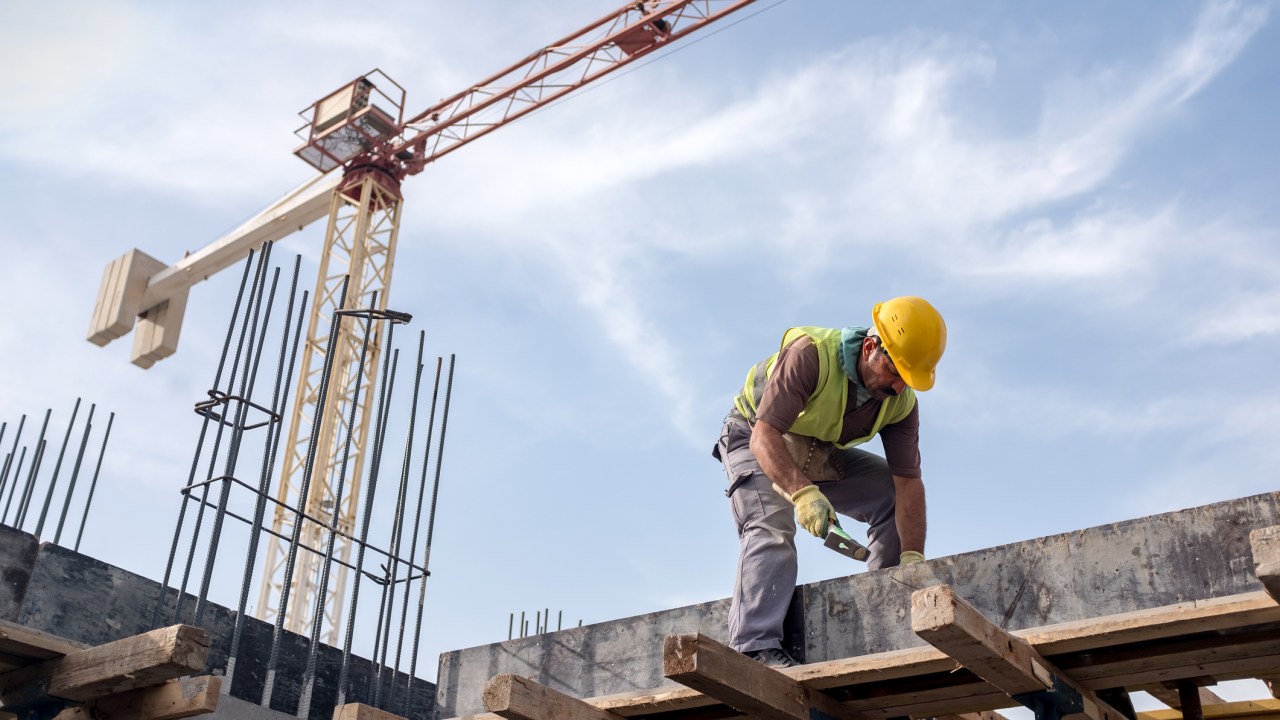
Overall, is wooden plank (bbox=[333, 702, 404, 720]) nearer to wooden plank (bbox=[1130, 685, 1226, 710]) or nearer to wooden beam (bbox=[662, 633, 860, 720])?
wooden beam (bbox=[662, 633, 860, 720])

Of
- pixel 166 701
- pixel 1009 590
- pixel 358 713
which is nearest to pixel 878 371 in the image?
pixel 1009 590

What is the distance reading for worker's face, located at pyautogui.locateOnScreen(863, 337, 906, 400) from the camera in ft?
18.1

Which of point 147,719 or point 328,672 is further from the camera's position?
point 328,672

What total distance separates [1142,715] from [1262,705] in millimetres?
508

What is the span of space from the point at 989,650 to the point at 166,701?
9.76ft

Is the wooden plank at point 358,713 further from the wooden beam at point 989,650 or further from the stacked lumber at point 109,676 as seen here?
the wooden beam at point 989,650

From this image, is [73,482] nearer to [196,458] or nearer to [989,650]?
[196,458]

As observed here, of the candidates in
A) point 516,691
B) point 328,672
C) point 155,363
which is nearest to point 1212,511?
point 516,691

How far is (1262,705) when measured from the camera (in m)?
5.60

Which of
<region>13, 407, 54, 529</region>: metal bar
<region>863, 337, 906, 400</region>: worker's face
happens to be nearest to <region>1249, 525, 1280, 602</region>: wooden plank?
<region>863, 337, 906, 400</region>: worker's face

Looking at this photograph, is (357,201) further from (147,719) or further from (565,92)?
(147,719)

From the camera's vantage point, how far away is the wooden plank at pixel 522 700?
15.3 ft

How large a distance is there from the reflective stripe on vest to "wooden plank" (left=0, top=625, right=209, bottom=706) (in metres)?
2.45

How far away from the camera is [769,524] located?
5.32m
